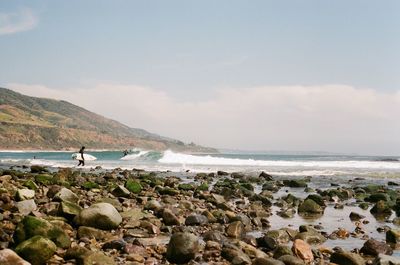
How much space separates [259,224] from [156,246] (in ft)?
16.2

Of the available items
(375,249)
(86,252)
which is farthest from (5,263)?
(375,249)

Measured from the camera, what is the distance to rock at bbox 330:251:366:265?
9000mm

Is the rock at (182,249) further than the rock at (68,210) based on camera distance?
No

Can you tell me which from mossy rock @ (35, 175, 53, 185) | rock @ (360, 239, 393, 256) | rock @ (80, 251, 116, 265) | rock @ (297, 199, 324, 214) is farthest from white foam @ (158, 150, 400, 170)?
rock @ (80, 251, 116, 265)

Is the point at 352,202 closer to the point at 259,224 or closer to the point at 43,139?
the point at 259,224

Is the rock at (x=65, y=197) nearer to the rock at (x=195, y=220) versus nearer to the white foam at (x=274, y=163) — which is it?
the rock at (x=195, y=220)

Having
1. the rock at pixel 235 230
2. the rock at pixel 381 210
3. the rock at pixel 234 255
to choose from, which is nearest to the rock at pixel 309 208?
the rock at pixel 381 210

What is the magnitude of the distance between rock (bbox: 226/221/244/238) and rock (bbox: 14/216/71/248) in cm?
448

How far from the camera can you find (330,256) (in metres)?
9.74

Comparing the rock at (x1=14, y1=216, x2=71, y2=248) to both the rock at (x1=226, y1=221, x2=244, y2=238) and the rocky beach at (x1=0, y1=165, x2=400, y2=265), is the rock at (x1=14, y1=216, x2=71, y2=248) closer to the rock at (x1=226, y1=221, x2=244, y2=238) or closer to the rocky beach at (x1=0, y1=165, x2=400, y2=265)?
the rocky beach at (x1=0, y1=165, x2=400, y2=265)

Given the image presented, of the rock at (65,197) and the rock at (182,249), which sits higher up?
the rock at (65,197)

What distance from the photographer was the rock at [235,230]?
37.5ft

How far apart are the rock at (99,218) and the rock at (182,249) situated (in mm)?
2473

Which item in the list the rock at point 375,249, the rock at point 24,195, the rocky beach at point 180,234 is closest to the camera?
the rocky beach at point 180,234
